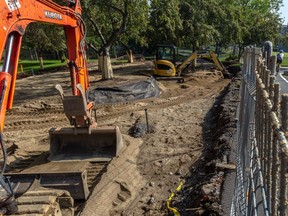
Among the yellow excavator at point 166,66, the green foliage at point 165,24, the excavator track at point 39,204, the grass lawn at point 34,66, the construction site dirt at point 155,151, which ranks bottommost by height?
the construction site dirt at point 155,151

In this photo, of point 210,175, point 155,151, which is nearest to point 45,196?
point 210,175

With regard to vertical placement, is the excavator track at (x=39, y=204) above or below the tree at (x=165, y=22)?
below

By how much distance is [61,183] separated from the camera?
19.9 ft

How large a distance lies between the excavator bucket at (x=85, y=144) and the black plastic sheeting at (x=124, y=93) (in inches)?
214

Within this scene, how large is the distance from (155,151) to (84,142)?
1807mm

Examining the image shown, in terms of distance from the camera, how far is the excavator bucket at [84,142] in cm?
753

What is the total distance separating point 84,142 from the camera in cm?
788

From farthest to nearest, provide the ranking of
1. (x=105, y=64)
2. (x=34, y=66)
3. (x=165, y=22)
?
(x=34, y=66)
(x=165, y=22)
(x=105, y=64)

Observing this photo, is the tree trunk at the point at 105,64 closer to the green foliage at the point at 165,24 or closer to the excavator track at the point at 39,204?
the green foliage at the point at 165,24

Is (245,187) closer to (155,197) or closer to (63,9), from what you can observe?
(155,197)

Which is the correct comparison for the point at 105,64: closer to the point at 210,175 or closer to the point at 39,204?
the point at 210,175

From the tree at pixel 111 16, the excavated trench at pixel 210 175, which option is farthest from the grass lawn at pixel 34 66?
the excavated trench at pixel 210 175

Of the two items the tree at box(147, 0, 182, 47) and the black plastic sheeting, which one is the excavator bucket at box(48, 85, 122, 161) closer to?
the black plastic sheeting

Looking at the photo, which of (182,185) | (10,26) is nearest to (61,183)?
(182,185)
